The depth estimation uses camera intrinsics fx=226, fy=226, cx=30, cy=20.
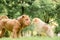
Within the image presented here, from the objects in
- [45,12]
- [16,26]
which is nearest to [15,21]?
[16,26]

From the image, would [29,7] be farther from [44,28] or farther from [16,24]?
[16,24]

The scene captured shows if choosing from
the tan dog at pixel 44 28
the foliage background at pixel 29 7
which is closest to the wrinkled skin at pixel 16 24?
the tan dog at pixel 44 28

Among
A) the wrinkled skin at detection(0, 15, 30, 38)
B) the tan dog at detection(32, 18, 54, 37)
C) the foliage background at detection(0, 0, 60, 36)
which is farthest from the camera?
the foliage background at detection(0, 0, 60, 36)

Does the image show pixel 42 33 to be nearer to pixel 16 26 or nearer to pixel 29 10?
pixel 16 26

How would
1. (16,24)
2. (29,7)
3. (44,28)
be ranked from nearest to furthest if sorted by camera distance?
(16,24) → (44,28) → (29,7)

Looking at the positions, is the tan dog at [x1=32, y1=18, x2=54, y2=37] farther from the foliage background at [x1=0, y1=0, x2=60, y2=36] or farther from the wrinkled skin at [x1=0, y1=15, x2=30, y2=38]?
the foliage background at [x1=0, y1=0, x2=60, y2=36]

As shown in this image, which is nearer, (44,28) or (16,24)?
(16,24)

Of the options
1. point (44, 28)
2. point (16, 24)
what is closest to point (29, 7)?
point (44, 28)

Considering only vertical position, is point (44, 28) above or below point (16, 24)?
below

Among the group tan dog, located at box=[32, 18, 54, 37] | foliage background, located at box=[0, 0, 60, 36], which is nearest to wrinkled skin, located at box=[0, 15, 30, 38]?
tan dog, located at box=[32, 18, 54, 37]

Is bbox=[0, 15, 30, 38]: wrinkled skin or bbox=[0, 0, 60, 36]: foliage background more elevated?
bbox=[0, 0, 60, 36]: foliage background

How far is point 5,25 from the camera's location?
5133 millimetres

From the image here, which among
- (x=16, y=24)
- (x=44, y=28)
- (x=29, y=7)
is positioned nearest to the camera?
(x=16, y=24)

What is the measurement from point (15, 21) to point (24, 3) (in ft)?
12.7
